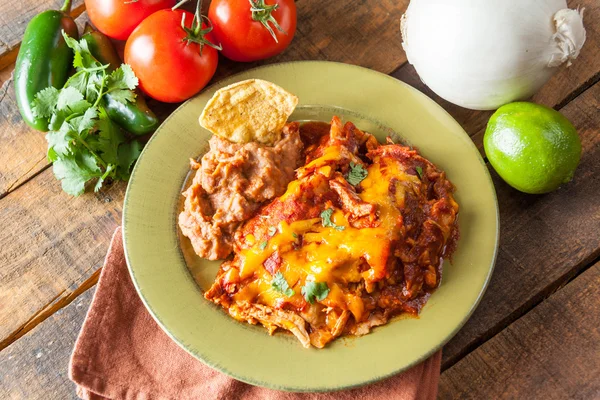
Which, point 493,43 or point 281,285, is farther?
point 493,43

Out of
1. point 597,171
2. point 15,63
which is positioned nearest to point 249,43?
point 15,63

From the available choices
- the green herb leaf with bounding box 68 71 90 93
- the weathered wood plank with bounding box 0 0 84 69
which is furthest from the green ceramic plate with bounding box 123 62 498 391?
the weathered wood plank with bounding box 0 0 84 69

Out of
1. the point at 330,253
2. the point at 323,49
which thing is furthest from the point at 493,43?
the point at 330,253

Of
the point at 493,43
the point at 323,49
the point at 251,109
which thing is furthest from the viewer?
the point at 323,49

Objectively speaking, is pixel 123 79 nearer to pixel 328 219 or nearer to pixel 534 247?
pixel 328 219

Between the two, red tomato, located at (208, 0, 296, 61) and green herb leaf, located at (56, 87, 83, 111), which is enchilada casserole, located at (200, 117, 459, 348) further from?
green herb leaf, located at (56, 87, 83, 111)

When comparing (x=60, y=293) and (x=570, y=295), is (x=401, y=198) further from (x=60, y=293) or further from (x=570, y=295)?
(x=60, y=293)
